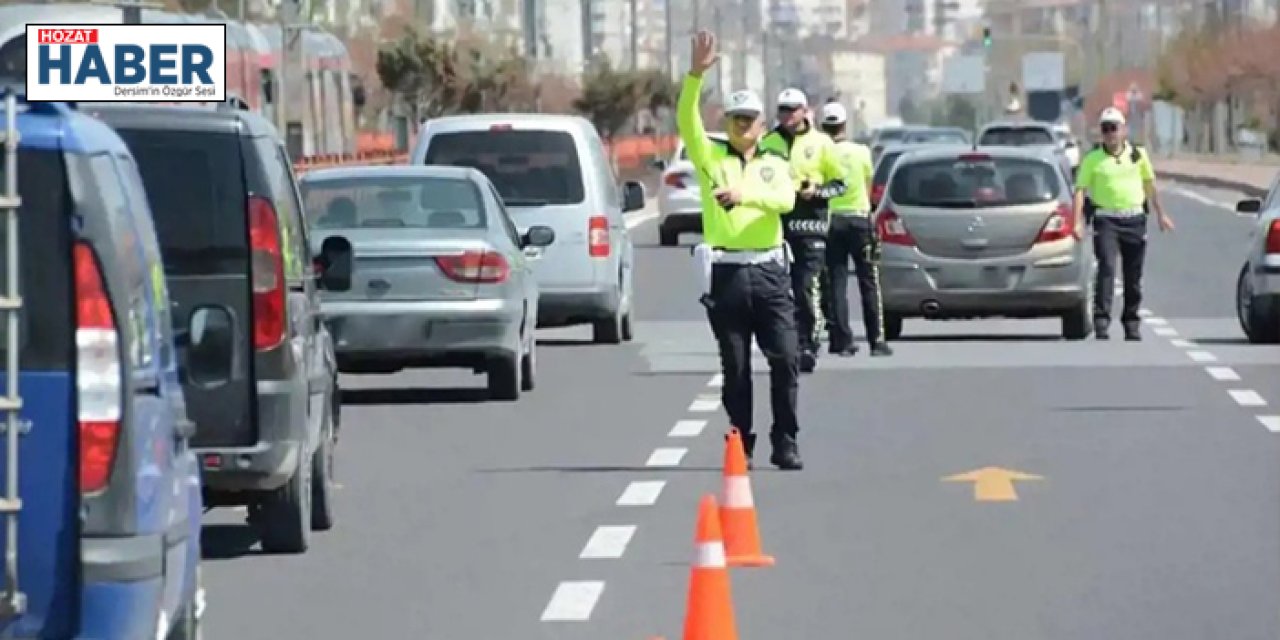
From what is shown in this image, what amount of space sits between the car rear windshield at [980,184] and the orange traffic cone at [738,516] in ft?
48.2

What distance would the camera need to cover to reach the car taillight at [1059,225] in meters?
27.6

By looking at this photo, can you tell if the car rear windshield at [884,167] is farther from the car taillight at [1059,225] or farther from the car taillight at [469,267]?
the car taillight at [469,267]

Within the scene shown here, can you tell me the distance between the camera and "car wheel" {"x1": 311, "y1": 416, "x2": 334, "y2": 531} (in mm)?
14508

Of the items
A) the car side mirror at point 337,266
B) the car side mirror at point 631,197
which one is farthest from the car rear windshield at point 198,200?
the car side mirror at point 631,197

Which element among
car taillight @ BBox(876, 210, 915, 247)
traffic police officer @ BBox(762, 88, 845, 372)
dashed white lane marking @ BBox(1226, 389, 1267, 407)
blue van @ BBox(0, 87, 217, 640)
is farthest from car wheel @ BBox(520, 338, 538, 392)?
blue van @ BBox(0, 87, 217, 640)

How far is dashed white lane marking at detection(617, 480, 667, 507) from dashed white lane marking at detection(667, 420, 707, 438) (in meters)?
2.67

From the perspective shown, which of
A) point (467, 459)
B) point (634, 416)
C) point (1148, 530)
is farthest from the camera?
point (634, 416)

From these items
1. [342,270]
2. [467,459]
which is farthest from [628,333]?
[342,270]

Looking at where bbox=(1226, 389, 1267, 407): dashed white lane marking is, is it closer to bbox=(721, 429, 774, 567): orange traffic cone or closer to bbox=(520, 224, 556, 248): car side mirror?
bbox=(520, 224, 556, 248): car side mirror

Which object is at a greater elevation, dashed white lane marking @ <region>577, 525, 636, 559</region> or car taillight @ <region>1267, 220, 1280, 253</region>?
car taillight @ <region>1267, 220, 1280, 253</region>

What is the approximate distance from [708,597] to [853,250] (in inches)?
619

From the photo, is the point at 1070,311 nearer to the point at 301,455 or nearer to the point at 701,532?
the point at 301,455

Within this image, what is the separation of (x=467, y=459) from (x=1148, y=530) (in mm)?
4551

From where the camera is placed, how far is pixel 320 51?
71.6 meters
